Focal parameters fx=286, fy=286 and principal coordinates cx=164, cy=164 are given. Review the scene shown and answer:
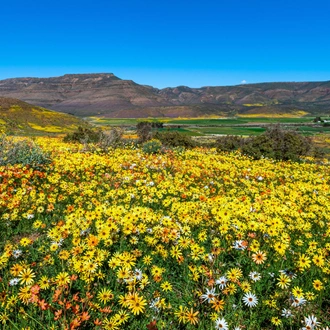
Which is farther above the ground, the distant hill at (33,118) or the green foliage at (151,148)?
the distant hill at (33,118)

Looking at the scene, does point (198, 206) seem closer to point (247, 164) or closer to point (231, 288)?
point (231, 288)

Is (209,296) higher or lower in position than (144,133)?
higher

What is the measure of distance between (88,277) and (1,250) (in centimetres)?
226

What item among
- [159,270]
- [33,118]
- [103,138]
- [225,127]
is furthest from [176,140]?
[225,127]

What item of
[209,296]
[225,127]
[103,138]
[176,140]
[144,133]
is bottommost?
[225,127]

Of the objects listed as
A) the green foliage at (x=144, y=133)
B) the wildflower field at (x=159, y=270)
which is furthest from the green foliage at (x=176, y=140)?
the wildflower field at (x=159, y=270)

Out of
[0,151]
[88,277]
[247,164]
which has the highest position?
[0,151]

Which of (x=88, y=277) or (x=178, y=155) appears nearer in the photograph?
(x=88, y=277)

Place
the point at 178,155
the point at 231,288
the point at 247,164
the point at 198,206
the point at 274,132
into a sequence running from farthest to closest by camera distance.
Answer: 1. the point at 274,132
2. the point at 178,155
3. the point at 247,164
4. the point at 198,206
5. the point at 231,288

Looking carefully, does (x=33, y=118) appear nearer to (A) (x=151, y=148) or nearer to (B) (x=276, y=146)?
(A) (x=151, y=148)

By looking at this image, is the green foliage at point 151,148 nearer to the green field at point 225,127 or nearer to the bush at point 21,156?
the bush at point 21,156

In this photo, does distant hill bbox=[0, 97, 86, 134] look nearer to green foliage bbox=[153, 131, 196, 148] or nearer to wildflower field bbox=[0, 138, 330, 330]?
green foliage bbox=[153, 131, 196, 148]

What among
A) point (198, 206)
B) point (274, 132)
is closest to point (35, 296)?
point (198, 206)

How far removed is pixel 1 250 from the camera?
4.60 meters
